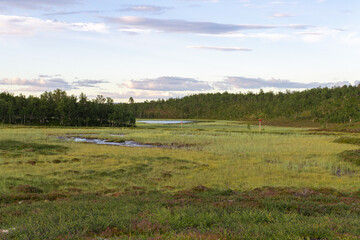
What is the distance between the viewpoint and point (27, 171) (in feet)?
93.1

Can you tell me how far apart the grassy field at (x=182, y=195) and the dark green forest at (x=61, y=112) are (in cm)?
9335

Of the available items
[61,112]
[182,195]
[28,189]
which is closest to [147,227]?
[182,195]

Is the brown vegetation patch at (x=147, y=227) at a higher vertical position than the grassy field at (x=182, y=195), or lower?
higher

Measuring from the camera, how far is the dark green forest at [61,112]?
440ft

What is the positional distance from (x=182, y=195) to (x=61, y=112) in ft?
422

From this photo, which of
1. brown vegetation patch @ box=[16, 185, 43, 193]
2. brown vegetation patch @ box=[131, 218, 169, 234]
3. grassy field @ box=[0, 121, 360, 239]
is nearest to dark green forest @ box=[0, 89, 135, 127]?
grassy field @ box=[0, 121, 360, 239]

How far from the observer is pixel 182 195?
59.5 ft

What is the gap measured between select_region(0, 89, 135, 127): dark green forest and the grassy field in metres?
93.4

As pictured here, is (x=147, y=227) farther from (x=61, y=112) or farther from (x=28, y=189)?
(x=61, y=112)

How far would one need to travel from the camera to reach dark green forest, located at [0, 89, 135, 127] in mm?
134250

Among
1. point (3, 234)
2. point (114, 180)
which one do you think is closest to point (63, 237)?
point (3, 234)

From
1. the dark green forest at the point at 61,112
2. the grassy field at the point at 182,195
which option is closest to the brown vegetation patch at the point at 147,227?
the grassy field at the point at 182,195

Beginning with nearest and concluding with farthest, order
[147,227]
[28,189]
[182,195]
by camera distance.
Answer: [147,227] < [182,195] < [28,189]

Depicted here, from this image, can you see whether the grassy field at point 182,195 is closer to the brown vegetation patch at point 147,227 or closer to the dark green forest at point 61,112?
the brown vegetation patch at point 147,227
